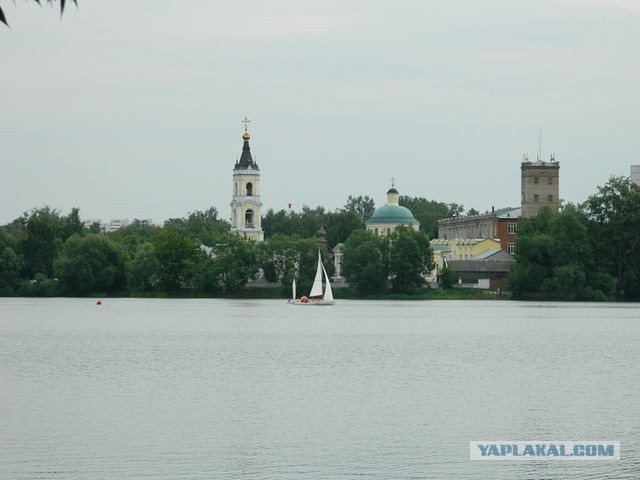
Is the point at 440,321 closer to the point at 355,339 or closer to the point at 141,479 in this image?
the point at 355,339

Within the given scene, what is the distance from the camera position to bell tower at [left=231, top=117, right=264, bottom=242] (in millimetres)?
150375

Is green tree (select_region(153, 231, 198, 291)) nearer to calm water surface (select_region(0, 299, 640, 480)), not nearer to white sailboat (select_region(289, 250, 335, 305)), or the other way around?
white sailboat (select_region(289, 250, 335, 305))

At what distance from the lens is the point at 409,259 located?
111 m

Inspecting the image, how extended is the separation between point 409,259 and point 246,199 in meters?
43.9

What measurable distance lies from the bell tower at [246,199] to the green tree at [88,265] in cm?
3779

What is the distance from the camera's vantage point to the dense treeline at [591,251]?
99.6 m

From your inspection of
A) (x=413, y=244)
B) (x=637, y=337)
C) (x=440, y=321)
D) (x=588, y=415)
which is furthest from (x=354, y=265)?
(x=588, y=415)

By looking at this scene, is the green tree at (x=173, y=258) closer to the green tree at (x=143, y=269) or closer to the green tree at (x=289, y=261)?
the green tree at (x=143, y=269)

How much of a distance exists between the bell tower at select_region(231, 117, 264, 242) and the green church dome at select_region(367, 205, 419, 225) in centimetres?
1433

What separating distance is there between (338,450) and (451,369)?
57.7ft
